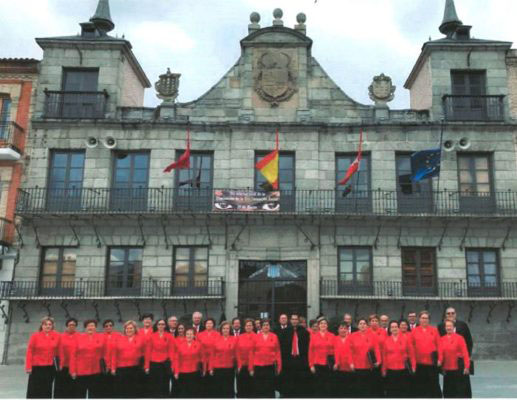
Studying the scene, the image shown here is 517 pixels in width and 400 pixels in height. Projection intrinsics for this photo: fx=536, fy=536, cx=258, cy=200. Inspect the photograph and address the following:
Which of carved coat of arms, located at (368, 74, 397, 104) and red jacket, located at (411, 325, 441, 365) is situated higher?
carved coat of arms, located at (368, 74, 397, 104)

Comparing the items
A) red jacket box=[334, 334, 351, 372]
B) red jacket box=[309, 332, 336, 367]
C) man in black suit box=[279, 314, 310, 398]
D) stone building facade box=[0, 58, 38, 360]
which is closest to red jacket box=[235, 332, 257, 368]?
man in black suit box=[279, 314, 310, 398]

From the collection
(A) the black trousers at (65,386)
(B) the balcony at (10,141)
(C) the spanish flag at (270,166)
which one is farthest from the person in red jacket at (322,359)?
(B) the balcony at (10,141)

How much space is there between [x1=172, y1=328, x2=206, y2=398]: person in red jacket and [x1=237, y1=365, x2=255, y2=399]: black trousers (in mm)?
702

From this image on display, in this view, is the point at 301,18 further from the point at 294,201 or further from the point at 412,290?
the point at 412,290

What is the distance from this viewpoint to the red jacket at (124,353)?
9.22 meters

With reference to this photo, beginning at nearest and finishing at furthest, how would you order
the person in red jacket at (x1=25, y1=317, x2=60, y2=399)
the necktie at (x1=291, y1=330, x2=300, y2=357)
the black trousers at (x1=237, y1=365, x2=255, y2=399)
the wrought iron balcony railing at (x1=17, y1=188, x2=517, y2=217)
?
the person in red jacket at (x1=25, y1=317, x2=60, y2=399) → the black trousers at (x1=237, y1=365, x2=255, y2=399) → the necktie at (x1=291, y1=330, x2=300, y2=357) → the wrought iron balcony railing at (x1=17, y1=188, x2=517, y2=217)

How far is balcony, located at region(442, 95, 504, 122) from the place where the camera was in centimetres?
1975

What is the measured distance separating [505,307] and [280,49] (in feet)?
39.9

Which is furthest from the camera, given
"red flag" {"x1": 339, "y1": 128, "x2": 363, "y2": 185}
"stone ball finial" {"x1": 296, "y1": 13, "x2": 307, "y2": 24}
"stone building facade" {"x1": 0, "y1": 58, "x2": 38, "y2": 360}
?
"stone ball finial" {"x1": 296, "y1": 13, "x2": 307, "y2": 24}

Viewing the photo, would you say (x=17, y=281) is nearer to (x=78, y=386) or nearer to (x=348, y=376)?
(x=78, y=386)

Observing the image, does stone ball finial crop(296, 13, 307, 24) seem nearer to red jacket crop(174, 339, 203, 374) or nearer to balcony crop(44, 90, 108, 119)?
balcony crop(44, 90, 108, 119)

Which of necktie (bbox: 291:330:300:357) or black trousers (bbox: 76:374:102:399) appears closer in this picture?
black trousers (bbox: 76:374:102:399)

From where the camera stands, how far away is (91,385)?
929 cm

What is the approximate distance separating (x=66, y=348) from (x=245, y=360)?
124 inches
